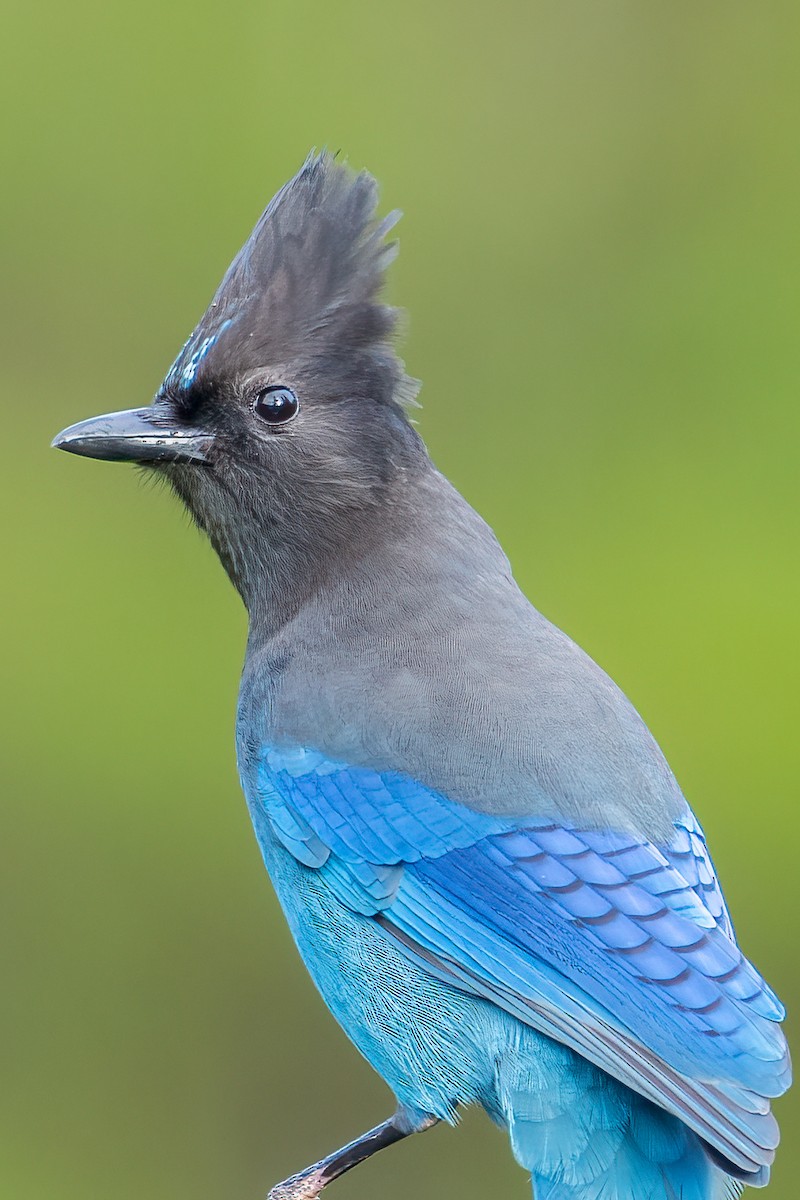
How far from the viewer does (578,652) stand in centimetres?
310

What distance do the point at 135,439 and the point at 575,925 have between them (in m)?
1.03

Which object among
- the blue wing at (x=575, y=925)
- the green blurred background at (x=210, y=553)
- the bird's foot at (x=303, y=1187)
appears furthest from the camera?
the green blurred background at (x=210, y=553)

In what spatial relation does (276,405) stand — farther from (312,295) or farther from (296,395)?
(312,295)

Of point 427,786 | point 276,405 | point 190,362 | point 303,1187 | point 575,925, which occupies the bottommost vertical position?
point 303,1187

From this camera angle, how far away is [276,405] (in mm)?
3205

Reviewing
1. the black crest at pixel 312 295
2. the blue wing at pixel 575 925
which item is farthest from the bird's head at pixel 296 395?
the blue wing at pixel 575 925

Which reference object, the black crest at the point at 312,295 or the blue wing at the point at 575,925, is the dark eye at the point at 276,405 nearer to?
the black crest at the point at 312,295

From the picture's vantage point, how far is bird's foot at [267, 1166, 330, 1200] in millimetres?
2914

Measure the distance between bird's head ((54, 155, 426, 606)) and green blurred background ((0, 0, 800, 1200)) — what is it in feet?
5.44

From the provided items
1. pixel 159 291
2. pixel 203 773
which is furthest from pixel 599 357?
pixel 203 773

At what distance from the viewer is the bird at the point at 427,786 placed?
2.65 m

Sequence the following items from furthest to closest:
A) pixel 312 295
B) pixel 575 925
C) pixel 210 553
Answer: pixel 210 553, pixel 312 295, pixel 575 925

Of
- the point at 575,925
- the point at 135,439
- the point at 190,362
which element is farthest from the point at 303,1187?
the point at 190,362

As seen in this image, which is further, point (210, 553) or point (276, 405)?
point (210, 553)
